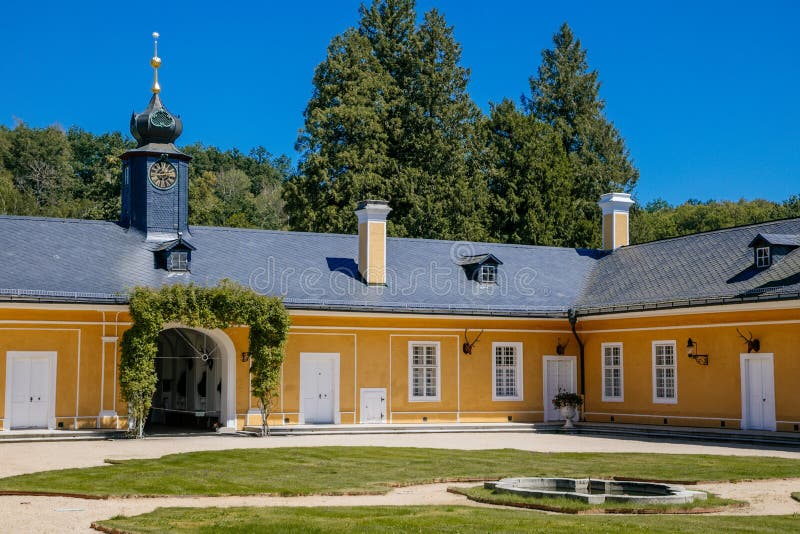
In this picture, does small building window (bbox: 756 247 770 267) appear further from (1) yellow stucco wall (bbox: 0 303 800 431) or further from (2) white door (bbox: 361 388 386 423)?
(2) white door (bbox: 361 388 386 423)

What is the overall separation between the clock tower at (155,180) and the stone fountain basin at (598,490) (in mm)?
15541

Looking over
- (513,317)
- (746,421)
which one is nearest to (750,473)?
(746,421)

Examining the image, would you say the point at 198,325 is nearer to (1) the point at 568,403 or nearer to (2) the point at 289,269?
(2) the point at 289,269

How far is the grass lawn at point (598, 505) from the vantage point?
10.8 m

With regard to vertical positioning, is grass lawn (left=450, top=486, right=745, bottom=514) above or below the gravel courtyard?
above

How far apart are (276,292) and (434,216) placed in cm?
Result: 1622

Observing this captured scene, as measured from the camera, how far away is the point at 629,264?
28.5 metres

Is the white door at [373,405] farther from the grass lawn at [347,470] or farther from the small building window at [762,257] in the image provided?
the small building window at [762,257]

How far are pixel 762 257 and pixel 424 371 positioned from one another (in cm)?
865

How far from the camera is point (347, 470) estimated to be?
14.8m

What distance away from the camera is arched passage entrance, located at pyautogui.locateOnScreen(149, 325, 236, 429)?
2406 cm

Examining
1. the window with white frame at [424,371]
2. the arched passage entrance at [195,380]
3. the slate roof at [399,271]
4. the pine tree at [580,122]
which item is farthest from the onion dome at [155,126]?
the pine tree at [580,122]

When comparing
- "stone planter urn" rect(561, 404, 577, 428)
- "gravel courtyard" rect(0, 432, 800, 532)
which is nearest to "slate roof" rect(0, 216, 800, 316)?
"stone planter urn" rect(561, 404, 577, 428)

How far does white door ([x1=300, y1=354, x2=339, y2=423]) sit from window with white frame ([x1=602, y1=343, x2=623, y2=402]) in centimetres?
710
